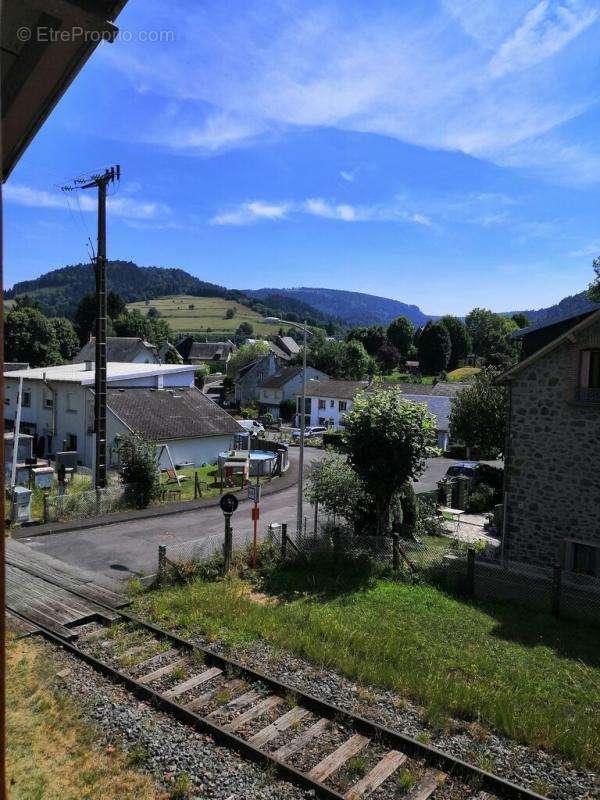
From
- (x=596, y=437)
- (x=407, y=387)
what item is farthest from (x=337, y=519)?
(x=407, y=387)

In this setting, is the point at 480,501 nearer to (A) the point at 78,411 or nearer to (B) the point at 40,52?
(A) the point at 78,411

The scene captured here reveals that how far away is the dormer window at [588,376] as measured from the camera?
610 inches

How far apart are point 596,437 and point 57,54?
50.5 feet

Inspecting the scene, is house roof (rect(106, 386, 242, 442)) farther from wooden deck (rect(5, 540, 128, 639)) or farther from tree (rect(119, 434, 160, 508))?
wooden deck (rect(5, 540, 128, 639))

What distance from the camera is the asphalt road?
50.7 ft

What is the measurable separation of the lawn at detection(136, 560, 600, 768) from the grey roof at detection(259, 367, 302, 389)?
2124 inches

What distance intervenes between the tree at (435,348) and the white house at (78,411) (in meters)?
62.6

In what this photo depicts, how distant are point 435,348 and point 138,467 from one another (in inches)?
3082

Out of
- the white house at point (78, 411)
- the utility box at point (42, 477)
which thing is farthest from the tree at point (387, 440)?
the white house at point (78, 411)

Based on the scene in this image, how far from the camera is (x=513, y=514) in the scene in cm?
1697

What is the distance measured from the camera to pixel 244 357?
8475 centimetres

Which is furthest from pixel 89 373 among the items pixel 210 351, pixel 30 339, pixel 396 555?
pixel 210 351

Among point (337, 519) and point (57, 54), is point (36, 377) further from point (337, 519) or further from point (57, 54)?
point (57, 54)

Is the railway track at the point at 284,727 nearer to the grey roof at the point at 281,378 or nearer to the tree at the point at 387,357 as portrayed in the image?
the grey roof at the point at 281,378
